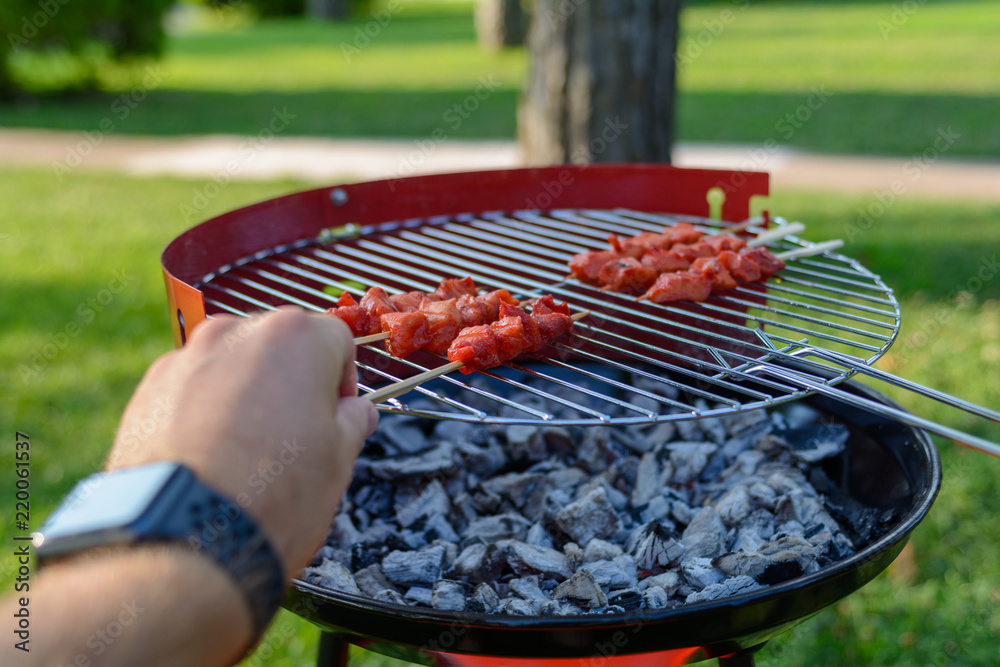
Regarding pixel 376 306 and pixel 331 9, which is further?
pixel 331 9

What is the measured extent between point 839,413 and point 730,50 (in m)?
15.5

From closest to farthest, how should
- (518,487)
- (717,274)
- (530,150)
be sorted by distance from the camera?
(717,274), (518,487), (530,150)

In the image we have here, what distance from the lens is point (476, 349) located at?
174 centimetres

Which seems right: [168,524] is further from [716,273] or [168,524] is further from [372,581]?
[716,273]

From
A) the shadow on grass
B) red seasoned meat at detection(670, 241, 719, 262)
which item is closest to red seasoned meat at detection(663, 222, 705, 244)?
red seasoned meat at detection(670, 241, 719, 262)

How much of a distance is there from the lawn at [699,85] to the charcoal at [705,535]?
7446 millimetres

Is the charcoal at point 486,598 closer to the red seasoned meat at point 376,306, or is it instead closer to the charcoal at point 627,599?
the charcoal at point 627,599

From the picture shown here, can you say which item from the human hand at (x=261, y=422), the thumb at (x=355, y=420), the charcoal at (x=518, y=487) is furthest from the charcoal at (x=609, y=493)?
the human hand at (x=261, y=422)

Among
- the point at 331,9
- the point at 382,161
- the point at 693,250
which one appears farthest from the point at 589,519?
the point at 331,9

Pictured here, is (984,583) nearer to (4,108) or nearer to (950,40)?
(4,108)

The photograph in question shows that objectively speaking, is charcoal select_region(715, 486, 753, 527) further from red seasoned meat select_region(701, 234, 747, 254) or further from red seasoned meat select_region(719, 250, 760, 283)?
red seasoned meat select_region(701, 234, 747, 254)

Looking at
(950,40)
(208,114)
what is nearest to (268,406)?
(208,114)

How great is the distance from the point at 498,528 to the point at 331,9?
999 inches

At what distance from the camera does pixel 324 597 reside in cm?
147
